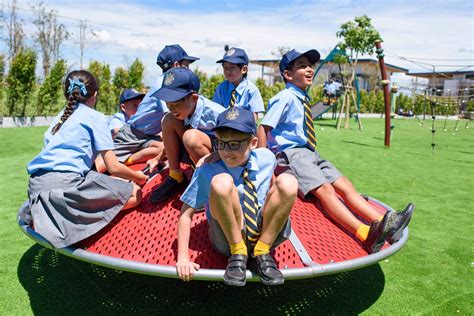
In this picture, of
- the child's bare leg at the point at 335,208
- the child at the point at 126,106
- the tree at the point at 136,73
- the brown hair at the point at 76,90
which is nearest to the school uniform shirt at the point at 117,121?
the child at the point at 126,106

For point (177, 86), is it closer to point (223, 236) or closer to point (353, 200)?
point (223, 236)

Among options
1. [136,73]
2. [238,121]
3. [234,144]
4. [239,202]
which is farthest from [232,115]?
[136,73]

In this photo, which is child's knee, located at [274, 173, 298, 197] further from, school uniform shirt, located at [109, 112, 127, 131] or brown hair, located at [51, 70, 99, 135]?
school uniform shirt, located at [109, 112, 127, 131]

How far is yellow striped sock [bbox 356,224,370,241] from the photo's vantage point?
11.6 ft

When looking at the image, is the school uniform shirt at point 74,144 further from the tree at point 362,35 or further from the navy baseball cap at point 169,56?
the tree at point 362,35

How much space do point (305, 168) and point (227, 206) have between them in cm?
131

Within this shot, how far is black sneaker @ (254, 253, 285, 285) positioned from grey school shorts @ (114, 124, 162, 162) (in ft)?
8.56

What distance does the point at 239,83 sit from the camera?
545 centimetres

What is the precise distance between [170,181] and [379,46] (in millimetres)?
9806

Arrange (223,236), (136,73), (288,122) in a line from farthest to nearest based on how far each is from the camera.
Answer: (136,73) → (288,122) → (223,236)

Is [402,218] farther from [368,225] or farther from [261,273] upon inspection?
[261,273]

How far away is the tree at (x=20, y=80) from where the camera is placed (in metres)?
17.3

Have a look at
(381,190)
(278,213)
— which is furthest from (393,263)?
(381,190)

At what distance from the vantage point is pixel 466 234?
5352 millimetres
